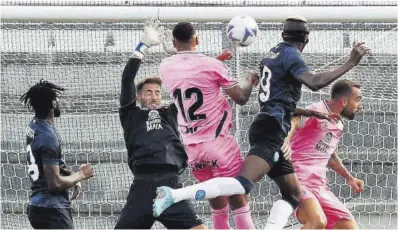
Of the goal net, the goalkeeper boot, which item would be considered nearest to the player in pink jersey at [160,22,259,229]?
the goalkeeper boot

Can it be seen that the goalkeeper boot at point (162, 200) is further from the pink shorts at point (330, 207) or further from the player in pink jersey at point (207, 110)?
the pink shorts at point (330, 207)

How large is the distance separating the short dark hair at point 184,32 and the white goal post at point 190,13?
1408mm

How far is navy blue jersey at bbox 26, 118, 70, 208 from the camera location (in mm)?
7910

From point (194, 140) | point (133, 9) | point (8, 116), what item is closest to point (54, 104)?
point (194, 140)

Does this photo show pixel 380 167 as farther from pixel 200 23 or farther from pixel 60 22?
pixel 60 22

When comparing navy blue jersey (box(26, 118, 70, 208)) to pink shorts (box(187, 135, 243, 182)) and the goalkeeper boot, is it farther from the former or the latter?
pink shorts (box(187, 135, 243, 182))

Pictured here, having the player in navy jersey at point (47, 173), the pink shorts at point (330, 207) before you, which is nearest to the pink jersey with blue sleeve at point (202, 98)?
the player in navy jersey at point (47, 173)

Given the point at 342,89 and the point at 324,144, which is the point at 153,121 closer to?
the point at 324,144

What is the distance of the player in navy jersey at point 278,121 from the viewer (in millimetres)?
7980

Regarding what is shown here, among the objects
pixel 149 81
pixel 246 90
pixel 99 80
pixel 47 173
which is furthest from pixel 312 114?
pixel 99 80

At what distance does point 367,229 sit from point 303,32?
142 inches

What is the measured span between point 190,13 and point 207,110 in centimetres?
184

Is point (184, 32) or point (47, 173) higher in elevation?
point (184, 32)

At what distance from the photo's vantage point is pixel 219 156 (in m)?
8.31
